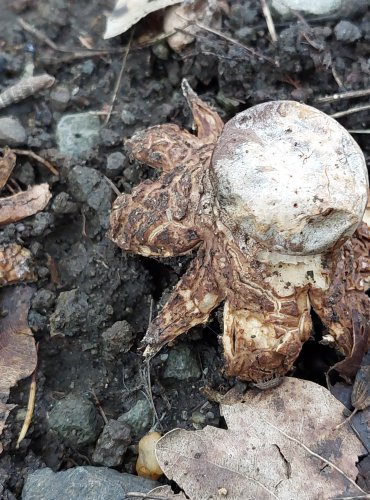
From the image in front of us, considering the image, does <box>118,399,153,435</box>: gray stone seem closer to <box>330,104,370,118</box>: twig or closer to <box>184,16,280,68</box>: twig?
<box>330,104,370,118</box>: twig

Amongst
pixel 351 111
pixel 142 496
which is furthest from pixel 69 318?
pixel 351 111

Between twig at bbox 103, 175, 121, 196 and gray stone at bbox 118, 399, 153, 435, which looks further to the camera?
twig at bbox 103, 175, 121, 196

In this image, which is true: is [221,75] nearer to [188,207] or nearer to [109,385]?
[188,207]

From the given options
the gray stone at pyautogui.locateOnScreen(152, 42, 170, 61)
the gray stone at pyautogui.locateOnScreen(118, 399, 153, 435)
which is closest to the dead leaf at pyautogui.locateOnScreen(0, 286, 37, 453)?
the gray stone at pyautogui.locateOnScreen(118, 399, 153, 435)

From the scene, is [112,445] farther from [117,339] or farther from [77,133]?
[77,133]

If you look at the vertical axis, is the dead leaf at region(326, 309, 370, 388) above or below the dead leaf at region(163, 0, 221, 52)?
below

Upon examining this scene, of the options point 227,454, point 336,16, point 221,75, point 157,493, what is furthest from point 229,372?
point 336,16

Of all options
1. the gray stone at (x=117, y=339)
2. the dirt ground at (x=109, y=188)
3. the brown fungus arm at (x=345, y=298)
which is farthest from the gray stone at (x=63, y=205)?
the brown fungus arm at (x=345, y=298)
